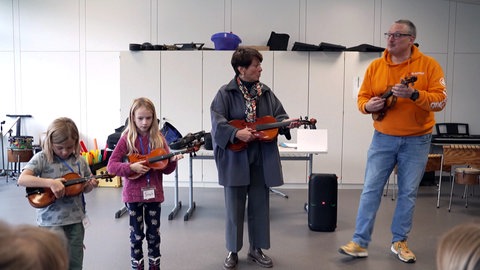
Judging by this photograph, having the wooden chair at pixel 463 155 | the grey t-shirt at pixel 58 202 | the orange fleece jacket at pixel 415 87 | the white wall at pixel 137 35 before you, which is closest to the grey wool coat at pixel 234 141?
the orange fleece jacket at pixel 415 87

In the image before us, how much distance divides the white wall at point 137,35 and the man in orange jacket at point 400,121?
3.65 m

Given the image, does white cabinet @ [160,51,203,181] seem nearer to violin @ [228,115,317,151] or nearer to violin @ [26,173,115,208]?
violin @ [228,115,317,151]

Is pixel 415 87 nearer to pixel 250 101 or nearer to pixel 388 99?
pixel 388 99

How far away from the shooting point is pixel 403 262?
9.47 ft

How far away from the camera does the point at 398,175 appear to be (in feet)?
9.55

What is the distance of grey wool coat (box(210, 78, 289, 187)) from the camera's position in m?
2.68

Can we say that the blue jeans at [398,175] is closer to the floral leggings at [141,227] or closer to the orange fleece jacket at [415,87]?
the orange fleece jacket at [415,87]

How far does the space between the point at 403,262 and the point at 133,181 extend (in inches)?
81.4

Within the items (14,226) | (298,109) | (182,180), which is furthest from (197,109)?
(14,226)

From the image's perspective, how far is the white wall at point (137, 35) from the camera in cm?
632

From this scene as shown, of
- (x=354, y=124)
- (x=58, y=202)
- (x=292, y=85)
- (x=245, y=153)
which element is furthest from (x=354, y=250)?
(x=292, y=85)

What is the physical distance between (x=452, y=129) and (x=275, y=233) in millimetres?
4364

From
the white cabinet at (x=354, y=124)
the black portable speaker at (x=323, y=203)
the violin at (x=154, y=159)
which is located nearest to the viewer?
the violin at (x=154, y=159)

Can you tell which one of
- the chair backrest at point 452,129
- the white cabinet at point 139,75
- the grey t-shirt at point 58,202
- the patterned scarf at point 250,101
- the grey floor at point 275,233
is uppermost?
the white cabinet at point 139,75
